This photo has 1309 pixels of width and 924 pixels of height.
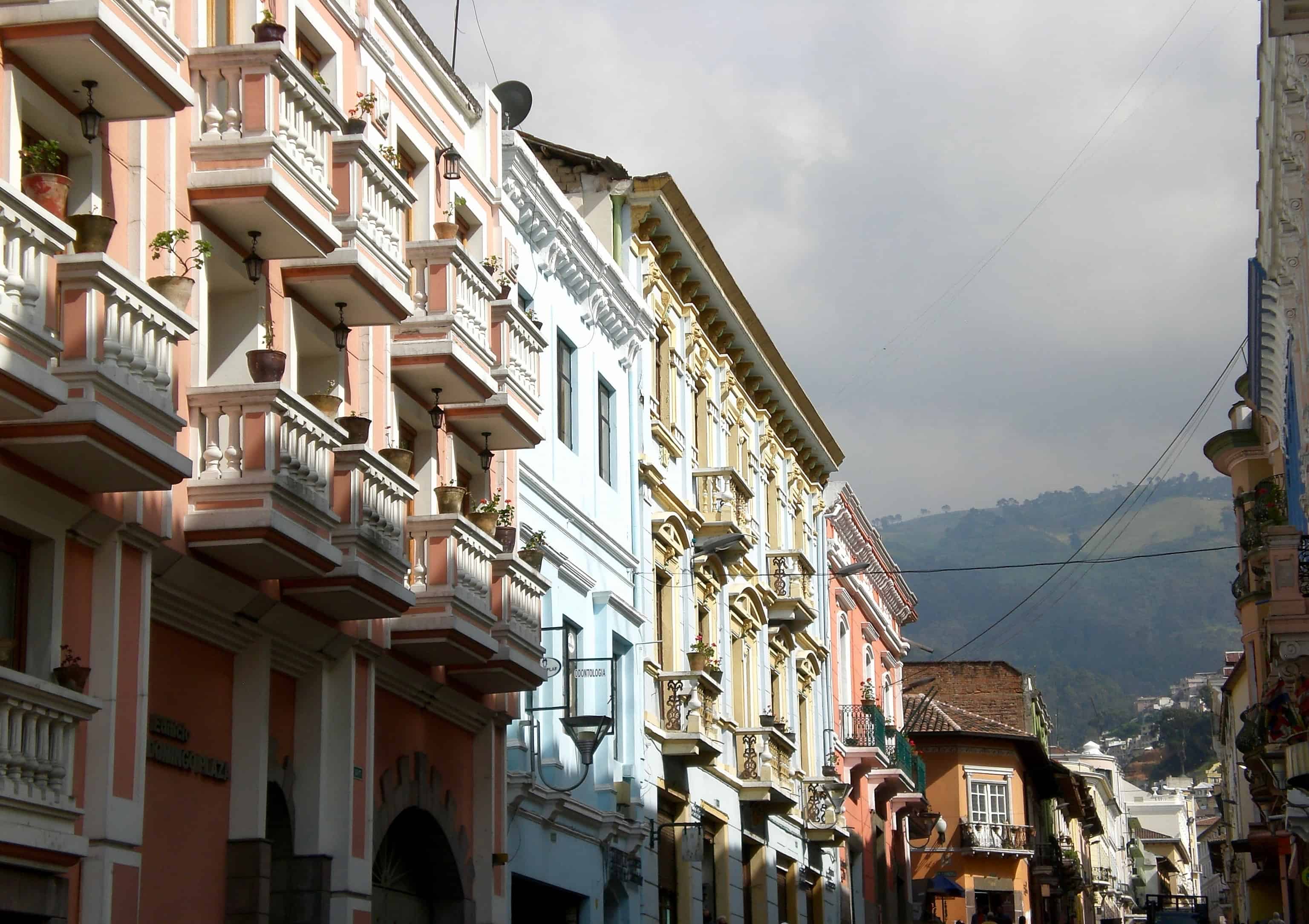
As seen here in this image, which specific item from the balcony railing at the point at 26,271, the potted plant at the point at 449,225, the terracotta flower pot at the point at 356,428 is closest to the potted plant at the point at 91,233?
the balcony railing at the point at 26,271

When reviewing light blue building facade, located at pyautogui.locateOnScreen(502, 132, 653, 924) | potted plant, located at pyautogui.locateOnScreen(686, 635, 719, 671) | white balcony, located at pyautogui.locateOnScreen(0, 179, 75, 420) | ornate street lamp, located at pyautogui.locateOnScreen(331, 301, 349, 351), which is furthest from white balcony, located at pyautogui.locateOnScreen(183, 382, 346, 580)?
potted plant, located at pyautogui.locateOnScreen(686, 635, 719, 671)

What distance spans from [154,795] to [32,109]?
16.7ft

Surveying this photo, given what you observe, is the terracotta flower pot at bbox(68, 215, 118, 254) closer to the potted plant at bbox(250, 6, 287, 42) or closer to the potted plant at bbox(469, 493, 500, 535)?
the potted plant at bbox(250, 6, 287, 42)

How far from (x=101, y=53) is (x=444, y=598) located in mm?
7335

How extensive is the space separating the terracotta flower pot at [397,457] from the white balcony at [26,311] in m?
5.87

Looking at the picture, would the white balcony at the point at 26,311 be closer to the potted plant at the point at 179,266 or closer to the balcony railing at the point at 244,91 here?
the potted plant at the point at 179,266

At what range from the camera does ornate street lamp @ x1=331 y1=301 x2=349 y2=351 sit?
683 inches

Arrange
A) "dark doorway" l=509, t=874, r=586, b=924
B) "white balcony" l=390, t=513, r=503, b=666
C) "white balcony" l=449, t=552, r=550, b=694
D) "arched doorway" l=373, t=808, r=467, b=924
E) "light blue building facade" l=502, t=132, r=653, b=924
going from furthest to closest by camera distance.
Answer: "light blue building facade" l=502, t=132, r=653, b=924, "dark doorway" l=509, t=874, r=586, b=924, "white balcony" l=449, t=552, r=550, b=694, "arched doorway" l=373, t=808, r=467, b=924, "white balcony" l=390, t=513, r=503, b=666

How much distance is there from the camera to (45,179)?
40.3ft

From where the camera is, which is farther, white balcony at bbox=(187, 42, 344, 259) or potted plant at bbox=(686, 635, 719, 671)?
potted plant at bbox=(686, 635, 719, 671)

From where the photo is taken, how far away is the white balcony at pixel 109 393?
38.8 feet

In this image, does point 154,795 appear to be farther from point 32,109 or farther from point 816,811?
point 816,811

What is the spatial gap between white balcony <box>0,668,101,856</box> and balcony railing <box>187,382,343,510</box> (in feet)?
Result: 8.37

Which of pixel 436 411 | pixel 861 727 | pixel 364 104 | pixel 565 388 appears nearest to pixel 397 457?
pixel 436 411
